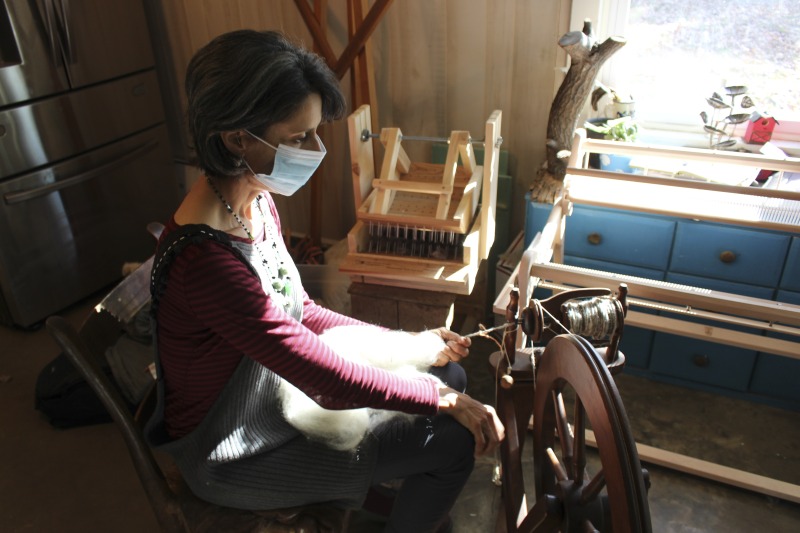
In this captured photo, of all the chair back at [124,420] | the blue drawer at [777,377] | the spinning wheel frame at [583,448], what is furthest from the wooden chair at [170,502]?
the blue drawer at [777,377]

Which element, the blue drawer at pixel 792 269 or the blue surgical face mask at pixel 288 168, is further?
the blue drawer at pixel 792 269

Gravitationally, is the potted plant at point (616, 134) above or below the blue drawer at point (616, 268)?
above

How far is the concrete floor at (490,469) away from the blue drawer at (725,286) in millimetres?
415

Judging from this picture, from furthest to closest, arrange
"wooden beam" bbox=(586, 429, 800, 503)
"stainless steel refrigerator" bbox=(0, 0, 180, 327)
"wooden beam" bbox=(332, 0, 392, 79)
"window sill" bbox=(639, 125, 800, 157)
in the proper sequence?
"stainless steel refrigerator" bbox=(0, 0, 180, 327), "window sill" bbox=(639, 125, 800, 157), "wooden beam" bbox=(332, 0, 392, 79), "wooden beam" bbox=(586, 429, 800, 503)

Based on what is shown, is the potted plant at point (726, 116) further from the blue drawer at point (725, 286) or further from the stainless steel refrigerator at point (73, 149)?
the stainless steel refrigerator at point (73, 149)

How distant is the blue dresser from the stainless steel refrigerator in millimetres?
1774

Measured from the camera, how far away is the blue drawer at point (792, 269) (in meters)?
1.82

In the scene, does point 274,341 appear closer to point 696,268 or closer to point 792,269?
point 696,268

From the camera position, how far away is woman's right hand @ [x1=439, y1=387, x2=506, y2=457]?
1243 mm

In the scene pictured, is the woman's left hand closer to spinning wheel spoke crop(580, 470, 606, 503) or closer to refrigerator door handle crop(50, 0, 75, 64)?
spinning wheel spoke crop(580, 470, 606, 503)

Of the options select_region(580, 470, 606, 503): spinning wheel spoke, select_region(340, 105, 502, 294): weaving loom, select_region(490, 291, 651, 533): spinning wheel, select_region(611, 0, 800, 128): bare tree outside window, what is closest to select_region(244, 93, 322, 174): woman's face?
select_region(490, 291, 651, 533): spinning wheel

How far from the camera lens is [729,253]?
1884 millimetres

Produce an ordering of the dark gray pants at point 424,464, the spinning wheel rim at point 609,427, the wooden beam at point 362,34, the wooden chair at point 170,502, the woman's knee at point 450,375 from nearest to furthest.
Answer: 1. the spinning wheel rim at point 609,427
2. the wooden chair at point 170,502
3. the dark gray pants at point 424,464
4. the woman's knee at point 450,375
5. the wooden beam at point 362,34

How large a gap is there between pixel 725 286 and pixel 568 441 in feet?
3.38
